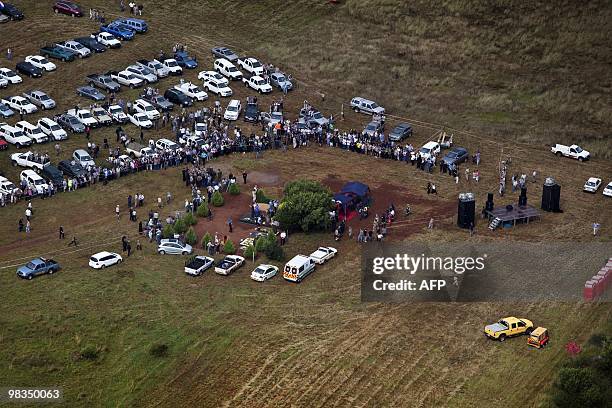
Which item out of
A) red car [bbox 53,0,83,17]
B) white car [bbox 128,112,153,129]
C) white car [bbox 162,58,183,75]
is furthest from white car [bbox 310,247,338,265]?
red car [bbox 53,0,83,17]

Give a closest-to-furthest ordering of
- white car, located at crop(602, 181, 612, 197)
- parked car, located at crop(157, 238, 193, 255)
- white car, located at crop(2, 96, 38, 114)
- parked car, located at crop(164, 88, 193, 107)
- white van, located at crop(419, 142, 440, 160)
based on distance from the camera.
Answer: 1. parked car, located at crop(157, 238, 193, 255)
2. white car, located at crop(602, 181, 612, 197)
3. white van, located at crop(419, 142, 440, 160)
4. white car, located at crop(2, 96, 38, 114)
5. parked car, located at crop(164, 88, 193, 107)

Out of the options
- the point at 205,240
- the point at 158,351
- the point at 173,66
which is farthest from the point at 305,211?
the point at 173,66

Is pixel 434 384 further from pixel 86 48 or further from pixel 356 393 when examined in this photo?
pixel 86 48

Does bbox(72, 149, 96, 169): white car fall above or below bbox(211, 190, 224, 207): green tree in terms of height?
above

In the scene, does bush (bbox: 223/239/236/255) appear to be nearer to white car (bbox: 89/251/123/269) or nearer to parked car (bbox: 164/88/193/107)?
→ white car (bbox: 89/251/123/269)

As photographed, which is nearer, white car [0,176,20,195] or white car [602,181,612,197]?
white car [0,176,20,195]

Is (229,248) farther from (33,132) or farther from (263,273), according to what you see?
(33,132)

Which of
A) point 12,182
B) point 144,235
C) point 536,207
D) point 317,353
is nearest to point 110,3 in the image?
point 12,182
